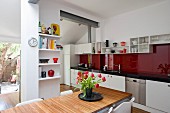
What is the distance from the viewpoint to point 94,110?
1.39 meters

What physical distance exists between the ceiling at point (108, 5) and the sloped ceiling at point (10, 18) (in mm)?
1513

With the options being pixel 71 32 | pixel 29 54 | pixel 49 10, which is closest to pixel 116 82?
pixel 29 54

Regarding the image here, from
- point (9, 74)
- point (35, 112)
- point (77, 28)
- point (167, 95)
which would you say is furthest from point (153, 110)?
point (9, 74)

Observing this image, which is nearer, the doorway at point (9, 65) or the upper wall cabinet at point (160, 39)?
the upper wall cabinet at point (160, 39)

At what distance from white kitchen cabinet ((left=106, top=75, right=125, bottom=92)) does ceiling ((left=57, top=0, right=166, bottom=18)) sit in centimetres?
221

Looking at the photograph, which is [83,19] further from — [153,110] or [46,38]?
[153,110]

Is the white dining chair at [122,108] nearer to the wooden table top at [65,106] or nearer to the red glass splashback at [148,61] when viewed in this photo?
the wooden table top at [65,106]

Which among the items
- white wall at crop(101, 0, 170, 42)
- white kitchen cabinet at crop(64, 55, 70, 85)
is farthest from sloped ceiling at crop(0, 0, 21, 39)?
white wall at crop(101, 0, 170, 42)

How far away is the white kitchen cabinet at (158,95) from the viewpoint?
2.67 m

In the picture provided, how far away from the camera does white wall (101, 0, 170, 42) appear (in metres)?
3.25

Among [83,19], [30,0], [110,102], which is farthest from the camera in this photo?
[83,19]

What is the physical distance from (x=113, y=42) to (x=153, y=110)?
2.59m

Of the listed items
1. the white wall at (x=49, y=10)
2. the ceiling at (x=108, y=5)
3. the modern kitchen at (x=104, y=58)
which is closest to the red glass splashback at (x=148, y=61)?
the modern kitchen at (x=104, y=58)

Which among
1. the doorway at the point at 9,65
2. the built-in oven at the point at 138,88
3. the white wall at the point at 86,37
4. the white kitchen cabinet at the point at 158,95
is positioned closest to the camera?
the white kitchen cabinet at the point at 158,95
